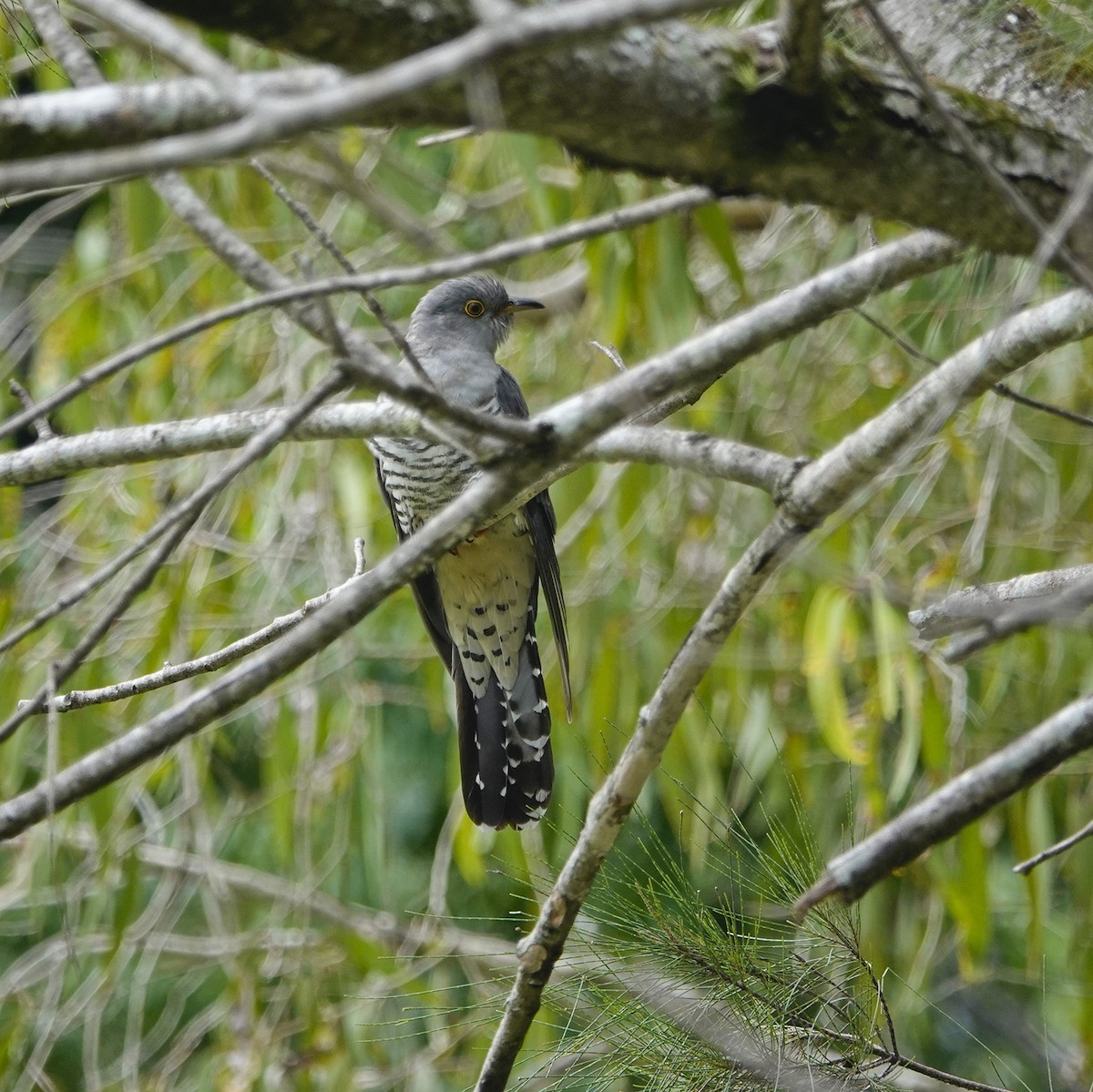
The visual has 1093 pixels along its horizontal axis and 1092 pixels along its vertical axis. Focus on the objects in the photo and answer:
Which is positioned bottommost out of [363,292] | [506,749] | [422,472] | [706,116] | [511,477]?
[506,749]

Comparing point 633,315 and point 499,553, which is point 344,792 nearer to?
point 499,553

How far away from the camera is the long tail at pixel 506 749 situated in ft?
10.7

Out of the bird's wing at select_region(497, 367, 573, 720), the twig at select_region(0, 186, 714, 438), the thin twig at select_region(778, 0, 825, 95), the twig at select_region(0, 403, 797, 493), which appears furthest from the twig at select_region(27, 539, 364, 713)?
the bird's wing at select_region(497, 367, 573, 720)

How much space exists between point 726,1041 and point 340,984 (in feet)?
9.11

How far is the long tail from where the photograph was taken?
3248 millimetres

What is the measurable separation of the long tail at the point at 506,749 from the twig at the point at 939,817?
2.18 metres

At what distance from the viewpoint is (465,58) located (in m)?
0.74

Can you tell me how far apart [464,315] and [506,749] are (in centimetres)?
129

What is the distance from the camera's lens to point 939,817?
3.20 ft

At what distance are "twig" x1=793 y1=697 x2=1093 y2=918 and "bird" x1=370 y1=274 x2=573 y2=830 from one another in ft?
7.03

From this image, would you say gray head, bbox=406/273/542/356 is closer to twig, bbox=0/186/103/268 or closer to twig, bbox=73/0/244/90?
twig, bbox=0/186/103/268

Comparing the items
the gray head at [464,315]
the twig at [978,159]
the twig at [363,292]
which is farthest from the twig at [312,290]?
the gray head at [464,315]

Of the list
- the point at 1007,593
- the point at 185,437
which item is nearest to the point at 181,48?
the point at 185,437

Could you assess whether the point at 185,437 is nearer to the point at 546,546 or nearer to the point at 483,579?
the point at 546,546
